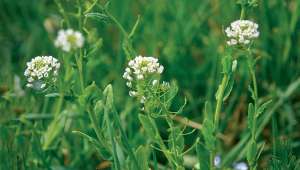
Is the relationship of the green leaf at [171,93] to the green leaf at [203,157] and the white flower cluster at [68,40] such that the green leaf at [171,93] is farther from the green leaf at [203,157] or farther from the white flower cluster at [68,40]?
the white flower cluster at [68,40]

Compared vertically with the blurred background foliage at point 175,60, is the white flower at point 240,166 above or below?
below

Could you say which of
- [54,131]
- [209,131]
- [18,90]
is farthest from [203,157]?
[18,90]

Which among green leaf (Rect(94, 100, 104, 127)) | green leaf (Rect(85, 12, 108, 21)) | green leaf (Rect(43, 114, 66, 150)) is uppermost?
green leaf (Rect(85, 12, 108, 21))

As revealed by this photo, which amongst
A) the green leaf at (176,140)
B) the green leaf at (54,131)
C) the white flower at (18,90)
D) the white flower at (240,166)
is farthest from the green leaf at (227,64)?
the white flower at (18,90)

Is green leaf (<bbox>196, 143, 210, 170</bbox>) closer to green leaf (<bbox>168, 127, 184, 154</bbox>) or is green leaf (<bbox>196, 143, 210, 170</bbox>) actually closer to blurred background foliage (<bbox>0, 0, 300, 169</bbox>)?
green leaf (<bbox>168, 127, 184, 154</bbox>)

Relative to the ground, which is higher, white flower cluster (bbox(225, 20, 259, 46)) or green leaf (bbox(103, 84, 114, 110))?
white flower cluster (bbox(225, 20, 259, 46))

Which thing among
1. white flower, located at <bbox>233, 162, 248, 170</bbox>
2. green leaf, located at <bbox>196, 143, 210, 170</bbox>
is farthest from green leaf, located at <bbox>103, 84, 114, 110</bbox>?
white flower, located at <bbox>233, 162, 248, 170</bbox>
